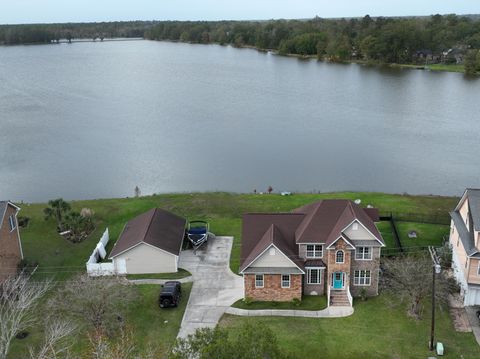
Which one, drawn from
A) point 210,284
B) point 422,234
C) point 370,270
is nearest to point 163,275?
point 210,284

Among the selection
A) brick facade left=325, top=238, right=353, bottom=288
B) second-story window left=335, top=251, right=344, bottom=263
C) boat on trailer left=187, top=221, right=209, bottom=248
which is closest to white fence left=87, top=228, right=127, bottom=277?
boat on trailer left=187, top=221, right=209, bottom=248

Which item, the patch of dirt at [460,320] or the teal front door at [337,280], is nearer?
the patch of dirt at [460,320]

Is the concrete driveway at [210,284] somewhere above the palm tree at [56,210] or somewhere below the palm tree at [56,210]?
below

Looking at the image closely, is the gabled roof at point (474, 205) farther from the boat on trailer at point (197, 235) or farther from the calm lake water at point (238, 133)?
the calm lake water at point (238, 133)

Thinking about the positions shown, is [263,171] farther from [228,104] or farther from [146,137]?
[228,104]

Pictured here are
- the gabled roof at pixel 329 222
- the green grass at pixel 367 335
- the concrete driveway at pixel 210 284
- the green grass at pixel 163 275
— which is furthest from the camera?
the green grass at pixel 163 275

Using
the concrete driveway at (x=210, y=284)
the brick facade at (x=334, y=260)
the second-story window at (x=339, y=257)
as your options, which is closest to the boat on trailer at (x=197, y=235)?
the concrete driveway at (x=210, y=284)

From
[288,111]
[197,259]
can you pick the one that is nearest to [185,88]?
[288,111]
